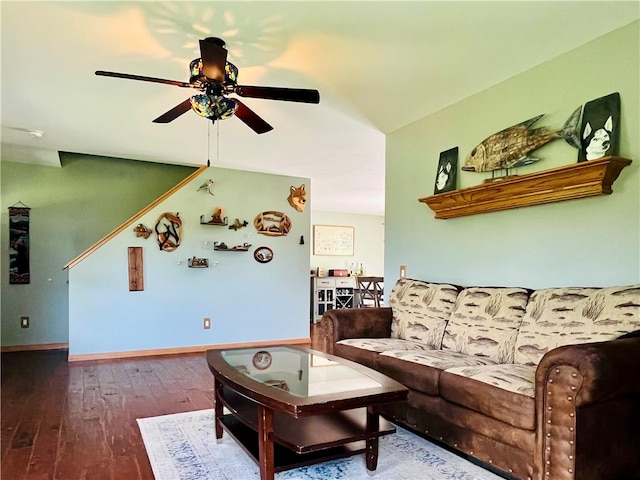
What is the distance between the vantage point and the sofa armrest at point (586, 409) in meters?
1.65

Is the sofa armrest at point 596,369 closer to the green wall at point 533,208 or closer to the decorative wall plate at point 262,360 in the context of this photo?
the green wall at point 533,208

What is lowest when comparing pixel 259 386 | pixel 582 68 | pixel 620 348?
pixel 259 386

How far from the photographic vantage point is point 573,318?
2.17 meters

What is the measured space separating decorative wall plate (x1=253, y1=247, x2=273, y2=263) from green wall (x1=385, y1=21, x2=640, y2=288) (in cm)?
216

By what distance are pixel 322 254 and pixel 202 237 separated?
408 centimetres

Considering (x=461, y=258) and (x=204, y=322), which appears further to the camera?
(x=204, y=322)

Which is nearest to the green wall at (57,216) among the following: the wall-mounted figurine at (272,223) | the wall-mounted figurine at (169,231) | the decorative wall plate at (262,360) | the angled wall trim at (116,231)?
the angled wall trim at (116,231)

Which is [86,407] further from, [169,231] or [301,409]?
[169,231]

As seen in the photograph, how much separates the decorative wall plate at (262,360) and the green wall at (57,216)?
3833 millimetres

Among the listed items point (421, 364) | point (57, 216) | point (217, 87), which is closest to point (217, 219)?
point (57, 216)

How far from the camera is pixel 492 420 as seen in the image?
198 centimetres

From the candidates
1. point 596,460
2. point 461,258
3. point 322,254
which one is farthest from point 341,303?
point 596,460

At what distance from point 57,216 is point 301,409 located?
5.11 metres

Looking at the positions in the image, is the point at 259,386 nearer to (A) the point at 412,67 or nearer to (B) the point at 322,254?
(A) the point at 412,67
